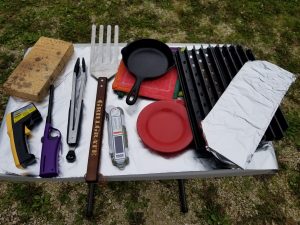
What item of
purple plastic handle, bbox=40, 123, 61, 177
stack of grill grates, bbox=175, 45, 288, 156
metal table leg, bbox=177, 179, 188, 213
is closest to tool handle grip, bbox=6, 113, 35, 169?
purple plastic handle, bbox=40, 123, 61, 177

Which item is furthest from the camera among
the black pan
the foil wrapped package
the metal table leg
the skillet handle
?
the metal table leg

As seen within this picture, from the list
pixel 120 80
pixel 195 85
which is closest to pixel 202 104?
pixel 195 85

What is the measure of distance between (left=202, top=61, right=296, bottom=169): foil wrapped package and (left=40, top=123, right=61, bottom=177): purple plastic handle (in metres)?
0.74

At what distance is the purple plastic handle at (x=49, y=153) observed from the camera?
1.38 metres

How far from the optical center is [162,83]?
66.6 inches

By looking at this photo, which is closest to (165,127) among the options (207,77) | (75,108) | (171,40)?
(207,77)

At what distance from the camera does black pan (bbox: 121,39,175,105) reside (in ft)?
5.61

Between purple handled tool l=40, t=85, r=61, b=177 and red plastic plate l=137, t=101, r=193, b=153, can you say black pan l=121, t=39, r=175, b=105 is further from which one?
purple handled tool l=40, t=85, r=61, b=177

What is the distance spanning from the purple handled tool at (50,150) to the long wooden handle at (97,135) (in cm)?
18

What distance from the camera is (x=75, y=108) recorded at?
1.58m

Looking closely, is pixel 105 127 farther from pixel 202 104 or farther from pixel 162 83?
pixel 202 104

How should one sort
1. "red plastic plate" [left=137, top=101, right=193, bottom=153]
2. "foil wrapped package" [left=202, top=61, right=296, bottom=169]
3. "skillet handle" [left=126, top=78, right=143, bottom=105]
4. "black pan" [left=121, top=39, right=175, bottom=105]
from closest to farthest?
1. "foil wrapped package" [left=202, top=61, right=296, bottom=169]
2. "red plastic plate" [left=137, top=101, right=193, bottom=153]
3. "skillet handle" [left=126, top=78, right=143, bottom=105]
4. "black pan" [left=121, top=39, right=175, bottom=105]

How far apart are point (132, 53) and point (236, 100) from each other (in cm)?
70

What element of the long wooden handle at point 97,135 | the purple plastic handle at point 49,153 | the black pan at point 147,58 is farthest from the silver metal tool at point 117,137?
the purple plastic handle at point 49,153
